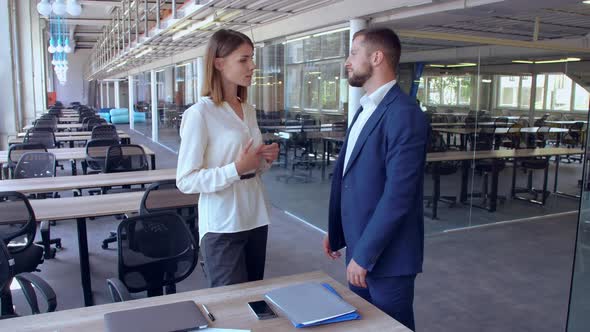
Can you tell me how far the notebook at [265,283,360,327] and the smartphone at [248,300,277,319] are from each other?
0.10 feet

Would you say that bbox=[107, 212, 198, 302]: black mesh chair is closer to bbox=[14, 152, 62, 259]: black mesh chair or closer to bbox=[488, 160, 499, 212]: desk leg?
bbox=[14, 152, 62, 259]: black mesh chair

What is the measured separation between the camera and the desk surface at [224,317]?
1.70 meters

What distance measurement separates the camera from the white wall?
133 feet

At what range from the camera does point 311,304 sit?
182cm

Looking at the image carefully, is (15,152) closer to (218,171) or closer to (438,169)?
(438,169)

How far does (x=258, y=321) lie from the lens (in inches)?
69.2

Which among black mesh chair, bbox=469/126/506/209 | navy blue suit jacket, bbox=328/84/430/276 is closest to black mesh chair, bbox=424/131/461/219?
black mesh chair, bbox=469/126/506/209

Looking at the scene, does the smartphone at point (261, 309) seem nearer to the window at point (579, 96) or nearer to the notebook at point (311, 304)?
the notebook at point (311, 304)

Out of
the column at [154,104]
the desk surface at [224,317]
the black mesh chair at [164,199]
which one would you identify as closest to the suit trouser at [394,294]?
the desk surface at [224,317]

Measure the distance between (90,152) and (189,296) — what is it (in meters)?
5.94

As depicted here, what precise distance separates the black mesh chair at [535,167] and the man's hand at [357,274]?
5.71m

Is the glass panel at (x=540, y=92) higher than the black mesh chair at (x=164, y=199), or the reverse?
the glass panel at (x=540, y=92)

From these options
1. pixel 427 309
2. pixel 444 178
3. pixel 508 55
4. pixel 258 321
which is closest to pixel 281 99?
pixel 444 178

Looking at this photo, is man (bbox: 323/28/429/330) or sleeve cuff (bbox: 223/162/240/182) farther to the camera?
sleeve cuff (bbox: 223/162/240/182)
